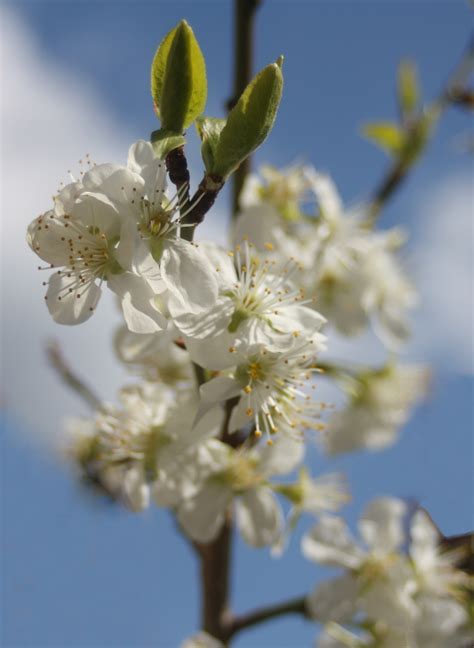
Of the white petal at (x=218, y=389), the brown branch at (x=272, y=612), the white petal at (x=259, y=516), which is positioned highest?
the white petal at (x=218, y=389)

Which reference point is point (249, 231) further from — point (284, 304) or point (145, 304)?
point (145, 304)

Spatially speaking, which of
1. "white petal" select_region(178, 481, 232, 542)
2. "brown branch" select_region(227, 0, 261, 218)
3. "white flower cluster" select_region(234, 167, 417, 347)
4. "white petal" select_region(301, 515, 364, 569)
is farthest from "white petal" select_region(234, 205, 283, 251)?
"white petal" select_region(301, 515, 364, 569)

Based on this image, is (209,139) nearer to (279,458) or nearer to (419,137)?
(279,458)

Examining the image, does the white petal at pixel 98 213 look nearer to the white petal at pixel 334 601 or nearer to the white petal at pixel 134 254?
the white petal at pixel 134 254

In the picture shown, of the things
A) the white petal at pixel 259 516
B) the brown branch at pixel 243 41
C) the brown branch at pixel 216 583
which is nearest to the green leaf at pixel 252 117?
the brown branch at pixel 243 41

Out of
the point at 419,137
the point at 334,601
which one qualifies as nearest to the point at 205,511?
the point at 334,601

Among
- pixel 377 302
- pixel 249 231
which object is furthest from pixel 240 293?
pixel 377 302
